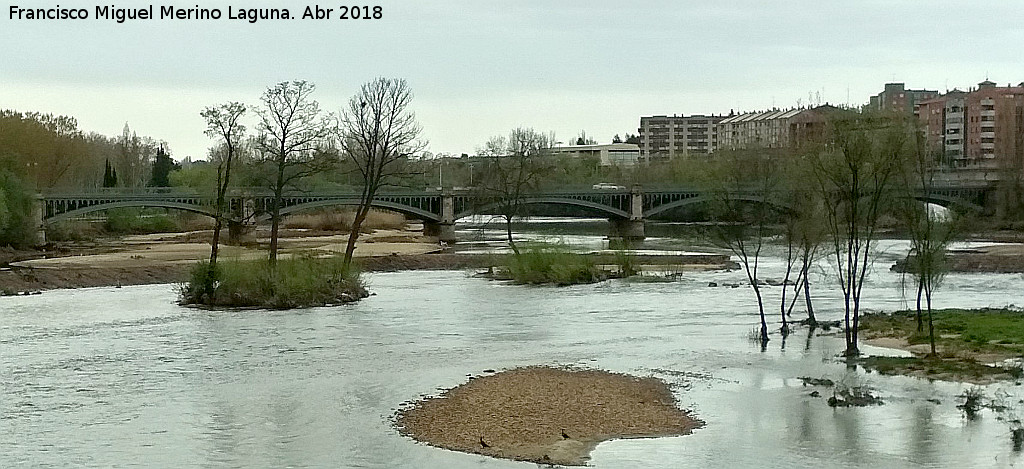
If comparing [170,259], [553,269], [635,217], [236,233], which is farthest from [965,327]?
[236,233]

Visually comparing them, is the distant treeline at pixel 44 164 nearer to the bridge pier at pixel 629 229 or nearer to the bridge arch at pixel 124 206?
the bridge arch at pixel 124 206

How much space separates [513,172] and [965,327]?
52.4m

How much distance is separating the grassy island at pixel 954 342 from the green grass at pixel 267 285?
1944cm

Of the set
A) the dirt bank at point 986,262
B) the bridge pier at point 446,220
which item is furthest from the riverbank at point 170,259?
the dirt bank at point 986,262

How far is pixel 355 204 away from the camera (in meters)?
85.8

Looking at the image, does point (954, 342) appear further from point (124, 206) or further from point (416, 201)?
point (416, 201)

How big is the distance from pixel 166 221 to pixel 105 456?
94077mm

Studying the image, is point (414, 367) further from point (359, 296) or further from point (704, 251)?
point (704, 251)

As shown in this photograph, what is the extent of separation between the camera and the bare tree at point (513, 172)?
73562 millimetres

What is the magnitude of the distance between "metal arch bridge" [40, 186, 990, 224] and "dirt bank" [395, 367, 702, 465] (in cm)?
5132

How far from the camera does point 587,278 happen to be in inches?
2199

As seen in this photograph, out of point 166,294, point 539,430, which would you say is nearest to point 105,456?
point 539,430

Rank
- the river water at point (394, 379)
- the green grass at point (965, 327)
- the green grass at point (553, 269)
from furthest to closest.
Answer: the green grass at point (553, 269) → the green grass at point (965, 327) → the river water at point (394, 379)

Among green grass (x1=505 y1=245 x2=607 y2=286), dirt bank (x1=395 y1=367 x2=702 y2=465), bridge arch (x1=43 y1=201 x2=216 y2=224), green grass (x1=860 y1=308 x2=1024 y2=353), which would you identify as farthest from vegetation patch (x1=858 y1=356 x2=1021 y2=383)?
bridge arch (x1=43 y1=201 x2=216 y2=224)
